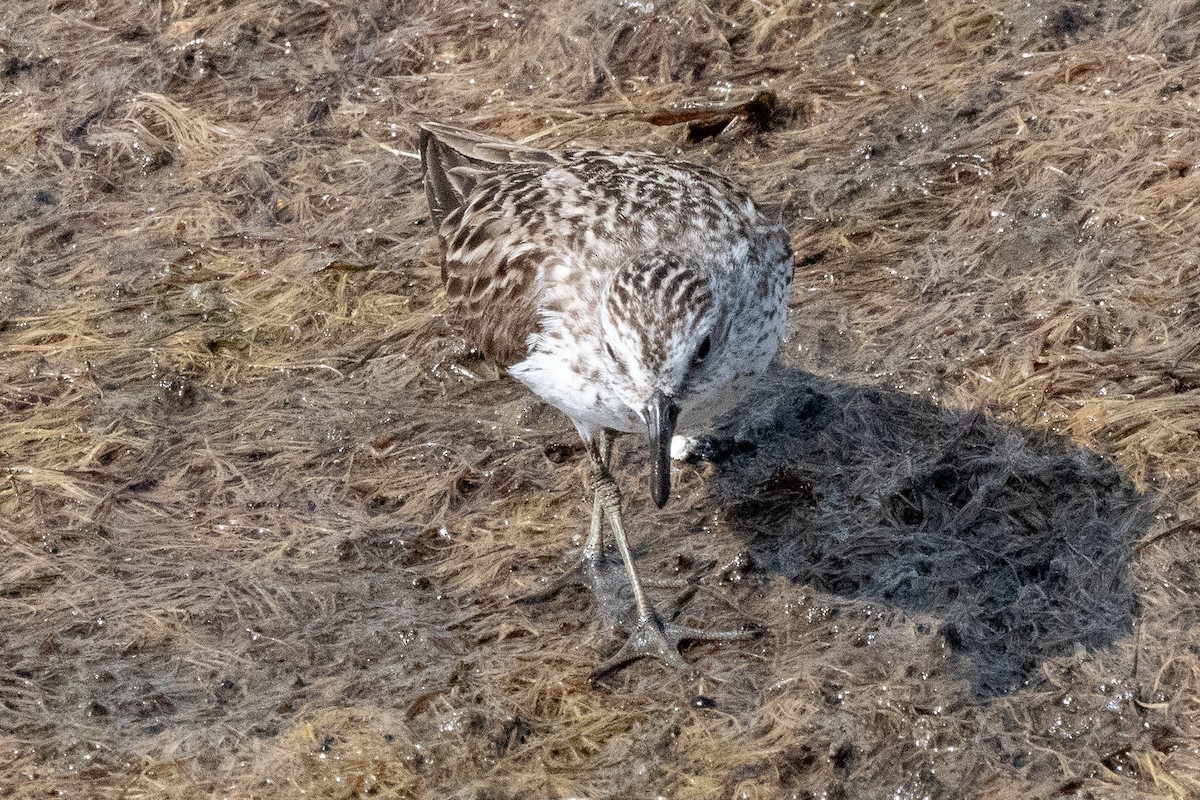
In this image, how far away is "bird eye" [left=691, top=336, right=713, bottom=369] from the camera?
4.89 metres

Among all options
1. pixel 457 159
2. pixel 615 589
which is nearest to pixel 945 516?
pixel 615 589

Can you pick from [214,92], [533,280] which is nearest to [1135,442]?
[533,280]

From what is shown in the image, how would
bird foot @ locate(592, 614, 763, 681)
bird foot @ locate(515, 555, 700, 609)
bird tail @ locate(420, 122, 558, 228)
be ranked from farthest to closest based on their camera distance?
bird tail @ locate(420, 122, 558, 228), bird foot @ locate(515, 555, 700, 609), bird foot @ locate(592, 614, 763, 681)

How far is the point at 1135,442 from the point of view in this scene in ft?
19.7

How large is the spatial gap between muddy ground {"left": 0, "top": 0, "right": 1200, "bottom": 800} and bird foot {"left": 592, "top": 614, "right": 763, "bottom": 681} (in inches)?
3.3

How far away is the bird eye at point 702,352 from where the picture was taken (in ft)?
16.0

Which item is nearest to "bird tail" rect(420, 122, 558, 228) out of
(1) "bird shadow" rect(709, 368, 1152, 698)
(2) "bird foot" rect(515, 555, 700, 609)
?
A: (1) "bird shadow" rect(709, 368, 1152, 698)

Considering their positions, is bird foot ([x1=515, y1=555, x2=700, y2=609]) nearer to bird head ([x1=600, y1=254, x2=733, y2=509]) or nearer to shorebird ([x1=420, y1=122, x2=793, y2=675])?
shorebird ([x1=420, y1=122, x2=793, y2=675])

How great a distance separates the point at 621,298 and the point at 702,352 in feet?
1.22

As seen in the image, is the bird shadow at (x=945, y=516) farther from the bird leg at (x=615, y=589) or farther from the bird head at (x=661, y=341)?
the bird head at (x=661, y=341)

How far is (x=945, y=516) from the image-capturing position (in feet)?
19.7

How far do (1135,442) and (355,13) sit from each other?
5908 mm

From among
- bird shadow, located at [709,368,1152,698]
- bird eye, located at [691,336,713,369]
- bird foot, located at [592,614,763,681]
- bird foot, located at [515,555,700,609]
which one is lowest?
bird foot, located at [515,555,700,609]

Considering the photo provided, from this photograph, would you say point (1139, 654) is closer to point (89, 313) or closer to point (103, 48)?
point (89, 313)
